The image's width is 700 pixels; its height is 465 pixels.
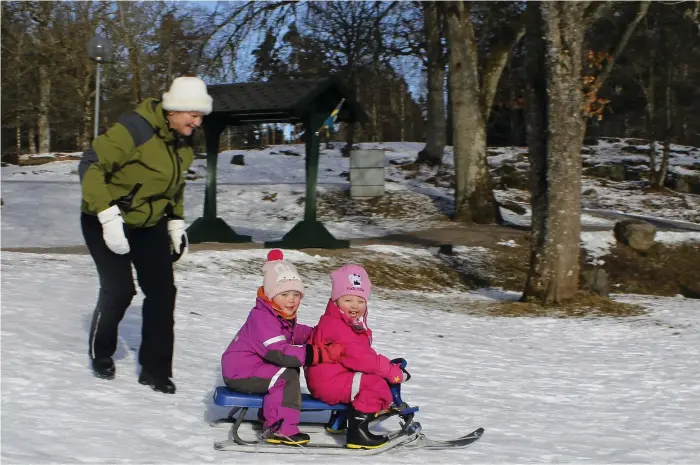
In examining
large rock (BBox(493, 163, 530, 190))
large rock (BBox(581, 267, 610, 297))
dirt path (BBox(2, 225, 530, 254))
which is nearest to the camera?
large rock (BBox(581, 267, 610, 297))

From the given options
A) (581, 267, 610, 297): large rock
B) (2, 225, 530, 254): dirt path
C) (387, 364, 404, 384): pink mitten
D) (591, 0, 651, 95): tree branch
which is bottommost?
(581, 267, 610, 297): large rock

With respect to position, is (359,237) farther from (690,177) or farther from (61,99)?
(61,99)

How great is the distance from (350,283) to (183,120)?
59.3 inches

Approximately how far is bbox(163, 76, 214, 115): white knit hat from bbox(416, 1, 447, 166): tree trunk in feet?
57.3

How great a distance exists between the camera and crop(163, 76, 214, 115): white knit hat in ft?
17.0

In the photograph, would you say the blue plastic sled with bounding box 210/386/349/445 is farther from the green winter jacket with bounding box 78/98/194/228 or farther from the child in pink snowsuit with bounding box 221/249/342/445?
the green winter jacket with bounding box 78/98/194/228

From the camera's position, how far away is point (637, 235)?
694 inches

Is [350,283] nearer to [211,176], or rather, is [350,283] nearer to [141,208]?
[141,208]

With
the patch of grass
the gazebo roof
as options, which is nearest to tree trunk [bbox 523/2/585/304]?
the gazebo roof

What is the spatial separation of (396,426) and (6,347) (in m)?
2.86

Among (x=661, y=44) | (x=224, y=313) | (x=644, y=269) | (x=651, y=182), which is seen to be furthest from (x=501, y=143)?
(x=224, y=313)

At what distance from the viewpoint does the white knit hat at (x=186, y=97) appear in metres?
5.20

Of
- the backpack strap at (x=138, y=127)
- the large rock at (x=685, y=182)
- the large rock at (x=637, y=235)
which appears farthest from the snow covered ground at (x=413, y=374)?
the large rock at (x=685, y=182)

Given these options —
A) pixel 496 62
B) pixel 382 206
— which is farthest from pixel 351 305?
pixel 382 206
